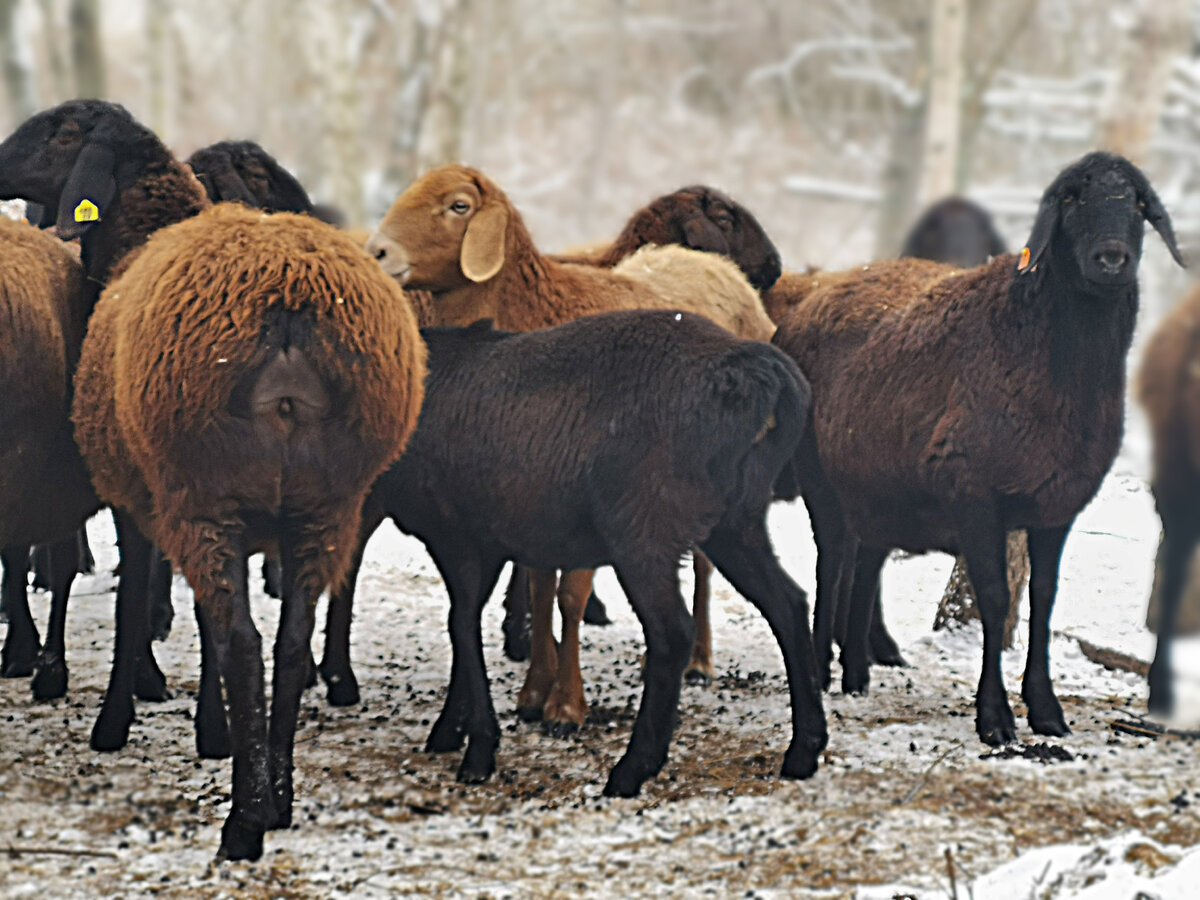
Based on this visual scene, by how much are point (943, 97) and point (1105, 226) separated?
59.8ft

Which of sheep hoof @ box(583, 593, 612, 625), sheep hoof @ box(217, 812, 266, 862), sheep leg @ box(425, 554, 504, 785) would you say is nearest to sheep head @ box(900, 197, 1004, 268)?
sheep hoof @ box(583, 593, 612, 625)

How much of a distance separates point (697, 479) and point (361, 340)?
1.23m

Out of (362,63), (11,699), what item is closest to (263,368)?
(11,699)

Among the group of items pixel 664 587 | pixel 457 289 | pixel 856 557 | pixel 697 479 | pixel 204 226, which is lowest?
pixel 856 557

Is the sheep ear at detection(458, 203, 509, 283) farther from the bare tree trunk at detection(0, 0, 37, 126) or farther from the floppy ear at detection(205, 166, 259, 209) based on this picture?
the bare tree trunk at detection(0, 0, 37, 126)

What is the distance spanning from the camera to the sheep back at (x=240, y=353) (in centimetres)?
404

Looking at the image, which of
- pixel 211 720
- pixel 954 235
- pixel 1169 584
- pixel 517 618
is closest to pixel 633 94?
pixel 954 235

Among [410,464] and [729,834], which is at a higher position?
[410,464]

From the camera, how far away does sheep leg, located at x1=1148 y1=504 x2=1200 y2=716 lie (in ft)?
2.21

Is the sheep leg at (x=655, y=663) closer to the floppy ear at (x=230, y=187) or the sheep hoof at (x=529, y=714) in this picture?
the sheep hoof at (x=529, y=714)

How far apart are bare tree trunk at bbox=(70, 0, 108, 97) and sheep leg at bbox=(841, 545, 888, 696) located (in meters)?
15.5

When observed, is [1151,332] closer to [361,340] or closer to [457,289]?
[361,340]

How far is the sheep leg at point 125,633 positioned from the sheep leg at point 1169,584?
4855mm

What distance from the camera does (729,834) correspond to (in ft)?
14.2
